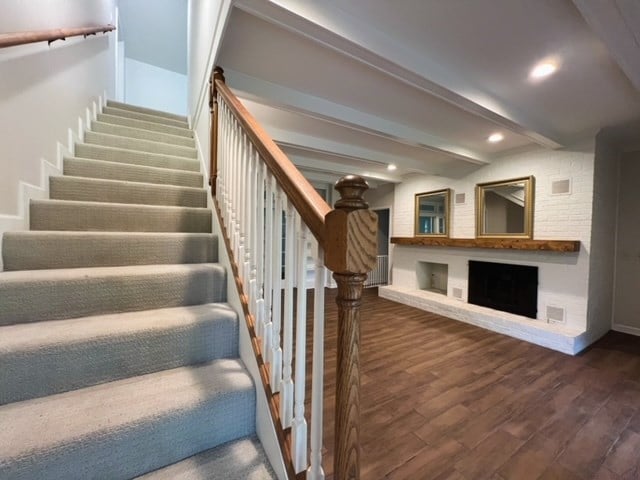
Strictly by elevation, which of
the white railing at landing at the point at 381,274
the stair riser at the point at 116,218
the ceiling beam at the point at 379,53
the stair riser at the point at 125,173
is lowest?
the white railing at landing at the point at 381,274

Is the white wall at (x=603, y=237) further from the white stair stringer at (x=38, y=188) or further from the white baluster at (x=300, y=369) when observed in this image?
the white stair stringer at (x=38, y=188)

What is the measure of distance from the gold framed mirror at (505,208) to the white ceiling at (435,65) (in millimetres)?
634

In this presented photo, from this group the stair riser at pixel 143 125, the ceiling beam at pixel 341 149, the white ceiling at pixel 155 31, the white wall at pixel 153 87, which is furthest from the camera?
the white wall at pixel 153 87

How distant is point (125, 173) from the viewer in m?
2.06

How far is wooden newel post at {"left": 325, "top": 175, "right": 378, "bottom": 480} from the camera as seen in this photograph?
0.52 metres

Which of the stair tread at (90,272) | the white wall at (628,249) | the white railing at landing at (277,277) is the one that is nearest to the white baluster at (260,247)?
the white railing at landing at (277,277)

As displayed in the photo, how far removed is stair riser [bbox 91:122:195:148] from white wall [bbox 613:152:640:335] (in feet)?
17.3

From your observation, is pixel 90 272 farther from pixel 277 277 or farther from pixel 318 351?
pixel 318 351

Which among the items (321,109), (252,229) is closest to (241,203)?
(252,229)

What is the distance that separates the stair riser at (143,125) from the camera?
9.65ft

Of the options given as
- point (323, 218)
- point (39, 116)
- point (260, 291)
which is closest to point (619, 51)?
point (323, 218)

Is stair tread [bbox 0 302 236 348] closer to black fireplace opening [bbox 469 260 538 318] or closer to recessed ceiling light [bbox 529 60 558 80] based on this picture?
recessed ceiling light [bbox 529 60 558 80]

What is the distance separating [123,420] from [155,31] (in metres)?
6.70

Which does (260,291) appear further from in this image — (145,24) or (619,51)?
(145,24)
